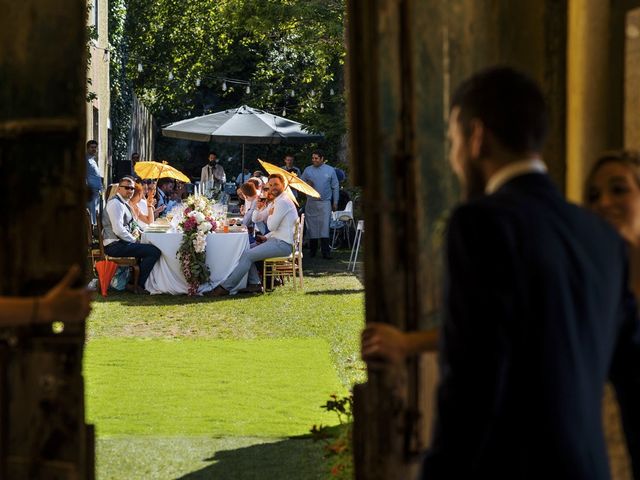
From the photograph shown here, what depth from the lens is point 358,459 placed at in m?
4.85

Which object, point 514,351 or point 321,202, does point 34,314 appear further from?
point 321,202

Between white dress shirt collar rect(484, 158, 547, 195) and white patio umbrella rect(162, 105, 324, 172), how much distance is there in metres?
22.3

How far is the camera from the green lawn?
24.7 feet

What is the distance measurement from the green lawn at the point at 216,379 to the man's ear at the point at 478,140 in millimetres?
4518

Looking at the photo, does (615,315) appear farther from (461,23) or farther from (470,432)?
(461,23)

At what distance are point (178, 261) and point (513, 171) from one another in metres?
13.6

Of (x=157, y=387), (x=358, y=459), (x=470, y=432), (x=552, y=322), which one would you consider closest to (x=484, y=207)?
(x=552, y=322)

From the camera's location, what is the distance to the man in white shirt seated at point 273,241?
16.1 metres

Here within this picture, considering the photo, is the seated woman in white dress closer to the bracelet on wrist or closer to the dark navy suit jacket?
the bracelet on wrist

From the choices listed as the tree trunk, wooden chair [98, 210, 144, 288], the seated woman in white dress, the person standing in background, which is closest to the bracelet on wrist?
the tree trunk

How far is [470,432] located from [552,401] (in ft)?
0.60

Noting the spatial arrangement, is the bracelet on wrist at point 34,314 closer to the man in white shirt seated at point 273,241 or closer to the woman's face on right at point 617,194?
the woman's face on right at point 617,194

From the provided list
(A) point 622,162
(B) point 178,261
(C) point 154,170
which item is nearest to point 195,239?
(B) point 178,261

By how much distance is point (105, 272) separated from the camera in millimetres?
16297
